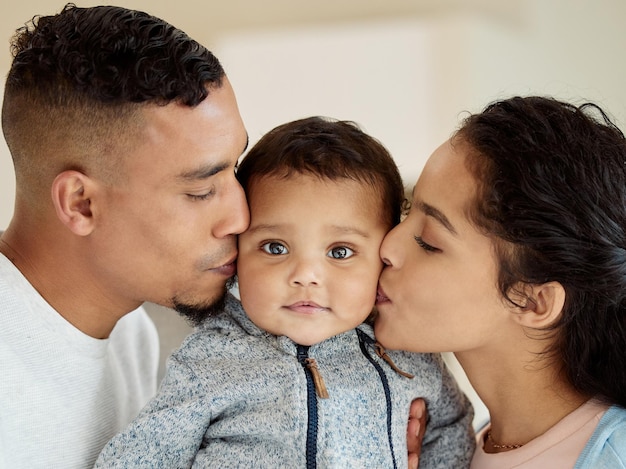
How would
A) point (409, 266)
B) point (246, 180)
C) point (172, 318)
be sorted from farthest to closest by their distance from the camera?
point (172, 318)
point (246, 180)
point (409, 266)

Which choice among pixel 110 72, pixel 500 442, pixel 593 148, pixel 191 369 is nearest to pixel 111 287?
pixel 191 369

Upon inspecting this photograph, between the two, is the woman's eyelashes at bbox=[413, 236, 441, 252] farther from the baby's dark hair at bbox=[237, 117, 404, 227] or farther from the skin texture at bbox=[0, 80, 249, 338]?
the skin texture at bbox=[0, 80, 249, 338]

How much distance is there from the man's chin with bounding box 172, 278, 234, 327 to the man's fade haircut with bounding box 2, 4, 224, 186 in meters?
0.36

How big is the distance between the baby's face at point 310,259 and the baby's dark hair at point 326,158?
22mm

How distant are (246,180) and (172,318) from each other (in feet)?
2.69

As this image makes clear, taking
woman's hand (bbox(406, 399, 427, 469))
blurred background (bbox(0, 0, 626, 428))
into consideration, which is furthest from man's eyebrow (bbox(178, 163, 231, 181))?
blurred background (bbox(0, 0, 626, 428))

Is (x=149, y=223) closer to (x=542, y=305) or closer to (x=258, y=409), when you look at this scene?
(x=258, y=409)

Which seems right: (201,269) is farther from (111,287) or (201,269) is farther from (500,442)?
(500,442)

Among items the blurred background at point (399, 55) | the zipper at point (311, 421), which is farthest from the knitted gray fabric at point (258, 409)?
the blurred background at point (399, 55)

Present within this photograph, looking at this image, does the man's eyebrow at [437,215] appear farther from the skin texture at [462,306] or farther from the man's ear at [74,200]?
the man's ear at [74,200]

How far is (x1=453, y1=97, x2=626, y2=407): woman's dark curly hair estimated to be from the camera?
4.59 feet

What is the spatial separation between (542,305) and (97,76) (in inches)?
36.8

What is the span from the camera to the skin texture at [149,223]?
1543 mm

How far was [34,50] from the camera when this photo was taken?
5.14ft
